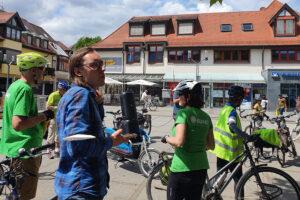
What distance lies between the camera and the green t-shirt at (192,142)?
235 cm

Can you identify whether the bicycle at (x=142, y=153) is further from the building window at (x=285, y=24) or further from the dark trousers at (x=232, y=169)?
the building window at (x=285, y=24)

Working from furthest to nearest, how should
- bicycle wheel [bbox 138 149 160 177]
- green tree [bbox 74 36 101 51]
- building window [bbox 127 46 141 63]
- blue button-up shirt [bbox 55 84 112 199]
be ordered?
1. green tree [bbox 74 36 101 51]
2. building window [bbox 127 46 141 63]
3. bicycle wheel [bbox 138 149 160 177]
4. blue button-up shirt [bbox 55 84 112 199]

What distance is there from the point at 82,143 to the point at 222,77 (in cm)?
2571

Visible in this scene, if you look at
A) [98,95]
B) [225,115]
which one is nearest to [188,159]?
[98,95]

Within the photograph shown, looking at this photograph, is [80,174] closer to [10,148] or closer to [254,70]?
[10,148]

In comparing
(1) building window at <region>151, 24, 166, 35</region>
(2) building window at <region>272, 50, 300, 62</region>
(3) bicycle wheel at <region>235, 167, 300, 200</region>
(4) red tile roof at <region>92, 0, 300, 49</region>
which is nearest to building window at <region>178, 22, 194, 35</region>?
(4) red tile roof at <region>92, 0, 300, 49</region>

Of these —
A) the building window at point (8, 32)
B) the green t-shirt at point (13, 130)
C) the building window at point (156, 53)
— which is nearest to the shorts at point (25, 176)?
the green t-shirt at point (13, 130)

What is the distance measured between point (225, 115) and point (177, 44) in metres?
25.1

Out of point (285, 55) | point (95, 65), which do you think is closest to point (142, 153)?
point (95, 65)

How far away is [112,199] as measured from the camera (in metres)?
3.70

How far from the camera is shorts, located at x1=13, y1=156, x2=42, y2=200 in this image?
2.45m

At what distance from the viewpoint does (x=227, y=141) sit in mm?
3396

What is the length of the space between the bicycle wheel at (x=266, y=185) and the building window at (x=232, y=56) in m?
25.1

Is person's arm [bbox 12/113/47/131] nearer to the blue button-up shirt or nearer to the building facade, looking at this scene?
the blue button-up shirt
